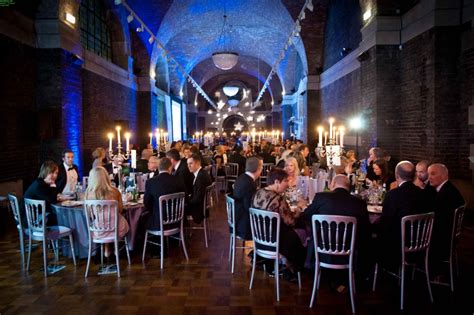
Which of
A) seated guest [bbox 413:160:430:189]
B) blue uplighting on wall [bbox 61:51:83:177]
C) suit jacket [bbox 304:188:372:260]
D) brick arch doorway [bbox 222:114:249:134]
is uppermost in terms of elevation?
brick arch doorway [bbox 222:114:249:134]

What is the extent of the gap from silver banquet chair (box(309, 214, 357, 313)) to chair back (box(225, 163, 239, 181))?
6.30 meters

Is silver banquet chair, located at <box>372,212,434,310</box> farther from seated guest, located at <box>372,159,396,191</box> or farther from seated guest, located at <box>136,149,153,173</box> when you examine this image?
seated guest, located at <box>136,149,153,173</box>

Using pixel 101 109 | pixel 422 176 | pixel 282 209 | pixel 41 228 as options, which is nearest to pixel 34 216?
pixel 41 228

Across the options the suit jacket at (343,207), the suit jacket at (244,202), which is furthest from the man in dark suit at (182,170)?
the suit jacket at (343,207)

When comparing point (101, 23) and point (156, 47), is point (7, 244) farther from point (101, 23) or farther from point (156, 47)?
point (156, 47)

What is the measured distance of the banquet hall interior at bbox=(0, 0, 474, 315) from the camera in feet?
12.9

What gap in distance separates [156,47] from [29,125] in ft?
26.1

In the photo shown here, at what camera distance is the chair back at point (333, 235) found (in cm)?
343

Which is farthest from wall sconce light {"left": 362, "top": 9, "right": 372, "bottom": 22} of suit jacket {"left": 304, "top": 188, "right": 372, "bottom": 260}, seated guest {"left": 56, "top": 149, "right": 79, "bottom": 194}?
seated guest {"left": 56, "top": 149, "right": 79, "bottom": 194}

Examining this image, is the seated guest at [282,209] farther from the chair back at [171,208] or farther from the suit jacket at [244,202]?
the chair back at [171,208]

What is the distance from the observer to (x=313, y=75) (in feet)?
47.6

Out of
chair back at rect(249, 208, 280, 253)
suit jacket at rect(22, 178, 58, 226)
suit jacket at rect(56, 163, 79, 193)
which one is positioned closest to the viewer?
chair back at rect(249, 208, 280, 253)

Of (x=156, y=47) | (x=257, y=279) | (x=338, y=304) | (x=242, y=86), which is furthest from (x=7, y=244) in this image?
(x=242, y=86)

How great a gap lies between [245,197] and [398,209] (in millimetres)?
1594
